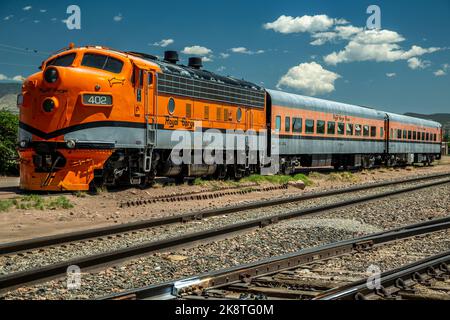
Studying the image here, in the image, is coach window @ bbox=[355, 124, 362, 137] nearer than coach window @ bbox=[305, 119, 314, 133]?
No

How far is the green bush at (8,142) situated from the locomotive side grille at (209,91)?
8964 millimetres

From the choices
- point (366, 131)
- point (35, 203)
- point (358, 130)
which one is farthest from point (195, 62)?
point (366, 131)

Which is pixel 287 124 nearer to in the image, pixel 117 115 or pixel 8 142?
pixel 117 115

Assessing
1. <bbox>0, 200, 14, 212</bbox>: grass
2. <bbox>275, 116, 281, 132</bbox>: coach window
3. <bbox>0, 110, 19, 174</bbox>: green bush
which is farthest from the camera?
<bbox>275, 116, 281, 132</bbox>: coach window

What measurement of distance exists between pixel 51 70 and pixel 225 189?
286 inches

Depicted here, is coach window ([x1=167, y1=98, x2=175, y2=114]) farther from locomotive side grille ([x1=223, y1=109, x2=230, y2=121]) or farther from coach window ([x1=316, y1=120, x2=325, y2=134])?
coach window ([x1=316, y1=120, x2=325, y2=134])

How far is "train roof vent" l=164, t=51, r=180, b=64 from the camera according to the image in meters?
19.2

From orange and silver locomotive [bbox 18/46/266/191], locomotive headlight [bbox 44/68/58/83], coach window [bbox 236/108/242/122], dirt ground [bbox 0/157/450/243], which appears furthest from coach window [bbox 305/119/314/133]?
locomotive headlight [bbox 44/68/58/83]

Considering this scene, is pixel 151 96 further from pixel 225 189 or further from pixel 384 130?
pixel 384 130

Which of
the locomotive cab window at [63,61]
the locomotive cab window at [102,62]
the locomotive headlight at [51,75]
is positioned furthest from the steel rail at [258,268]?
the locomotive cab window at [63,61]

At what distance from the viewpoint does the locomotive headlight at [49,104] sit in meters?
13.9

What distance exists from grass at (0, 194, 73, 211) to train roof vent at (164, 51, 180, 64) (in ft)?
26.1

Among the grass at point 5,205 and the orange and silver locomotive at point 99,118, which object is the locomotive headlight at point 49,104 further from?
the grass at point 5,205
